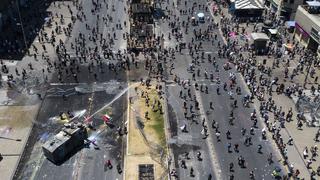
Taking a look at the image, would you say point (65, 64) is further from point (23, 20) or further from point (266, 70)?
point (266, 70)

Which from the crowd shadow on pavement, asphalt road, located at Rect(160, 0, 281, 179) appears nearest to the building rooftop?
asphalt road, located at Rect(160, 0, 281, 179)

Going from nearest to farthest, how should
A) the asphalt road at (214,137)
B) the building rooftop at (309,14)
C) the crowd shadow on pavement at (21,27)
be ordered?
the asphalt road at (214,137) → the crowd shadow on pavement at (21,27) → the building rooftop at (309,14)

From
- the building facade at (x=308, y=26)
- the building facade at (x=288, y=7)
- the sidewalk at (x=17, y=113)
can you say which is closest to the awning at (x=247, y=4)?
the building facade at (x=288, y=7)

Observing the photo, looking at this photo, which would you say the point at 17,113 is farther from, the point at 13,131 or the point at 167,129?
the point at 167,129

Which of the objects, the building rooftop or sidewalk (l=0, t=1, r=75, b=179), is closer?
sidewalk (l=0, t=1, r=75, b=179)

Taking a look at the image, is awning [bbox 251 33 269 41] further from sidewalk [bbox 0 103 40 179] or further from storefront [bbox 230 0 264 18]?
sidewalk [bbox 0 103 40 179]

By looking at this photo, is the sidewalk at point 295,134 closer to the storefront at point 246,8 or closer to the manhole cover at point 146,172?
the manhole cover at point 146,172
